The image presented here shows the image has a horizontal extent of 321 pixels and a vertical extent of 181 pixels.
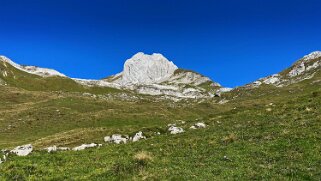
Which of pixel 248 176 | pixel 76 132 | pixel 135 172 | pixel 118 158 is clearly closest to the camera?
pixel 248 176

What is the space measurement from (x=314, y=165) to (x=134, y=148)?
17.0 meters

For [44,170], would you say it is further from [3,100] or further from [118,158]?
[3,100]

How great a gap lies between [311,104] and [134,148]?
23.4 m

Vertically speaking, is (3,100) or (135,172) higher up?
(3,100)

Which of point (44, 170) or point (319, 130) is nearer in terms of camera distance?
point (44, 170)

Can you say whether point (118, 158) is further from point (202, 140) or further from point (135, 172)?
point (202, 140)

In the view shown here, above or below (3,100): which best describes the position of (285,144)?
below

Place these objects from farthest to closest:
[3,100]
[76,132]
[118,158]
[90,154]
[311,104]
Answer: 1. [3,100]
2. [76,132]
3. [311,104]
4. [90,154]
5. [118,158]

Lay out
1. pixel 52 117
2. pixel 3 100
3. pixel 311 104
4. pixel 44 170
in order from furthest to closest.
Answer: pixel 3 100 → pixel 52 117 → pixel 311 104 → pixel 44 170

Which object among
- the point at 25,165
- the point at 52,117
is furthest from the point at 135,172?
the point at 52,117

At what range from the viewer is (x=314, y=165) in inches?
851

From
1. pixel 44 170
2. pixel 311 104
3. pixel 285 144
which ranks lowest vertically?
pixel 44 170

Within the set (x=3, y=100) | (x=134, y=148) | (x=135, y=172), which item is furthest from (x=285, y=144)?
(x=3, y=100)

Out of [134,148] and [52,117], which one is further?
[52,117]
